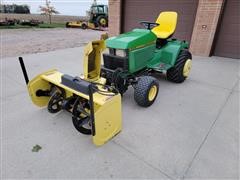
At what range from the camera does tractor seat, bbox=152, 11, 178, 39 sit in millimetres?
3165

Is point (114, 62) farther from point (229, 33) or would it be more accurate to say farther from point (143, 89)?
point (229, 33)

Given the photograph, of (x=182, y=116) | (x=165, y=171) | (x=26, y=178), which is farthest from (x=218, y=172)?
(x=26, y=178)

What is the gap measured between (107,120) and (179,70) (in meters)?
2.06

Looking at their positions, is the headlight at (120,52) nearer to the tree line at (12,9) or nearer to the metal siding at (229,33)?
the metal siding at (229,33)

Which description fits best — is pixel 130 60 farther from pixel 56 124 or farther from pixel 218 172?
pixel 218 172

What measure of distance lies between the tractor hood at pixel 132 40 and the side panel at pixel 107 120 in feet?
3.33

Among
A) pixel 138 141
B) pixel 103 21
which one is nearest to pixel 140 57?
pixel 138 141

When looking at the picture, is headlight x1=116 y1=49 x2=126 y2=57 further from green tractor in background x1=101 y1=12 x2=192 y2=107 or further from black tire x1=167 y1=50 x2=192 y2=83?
black tire x1=167 y1=50 x2=192 y2=83

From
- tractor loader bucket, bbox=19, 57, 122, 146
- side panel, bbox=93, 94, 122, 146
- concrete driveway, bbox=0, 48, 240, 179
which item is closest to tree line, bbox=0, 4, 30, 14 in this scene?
concrete driveway, bbox=0, 48, 240, 179

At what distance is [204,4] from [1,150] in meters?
5.62

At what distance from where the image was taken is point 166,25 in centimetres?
327

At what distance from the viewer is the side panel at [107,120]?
1.57 m

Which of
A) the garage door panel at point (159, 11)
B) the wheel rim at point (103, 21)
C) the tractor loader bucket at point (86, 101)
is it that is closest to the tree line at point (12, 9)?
the wheel rim at point (103, 21)

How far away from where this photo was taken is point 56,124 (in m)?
2.12
